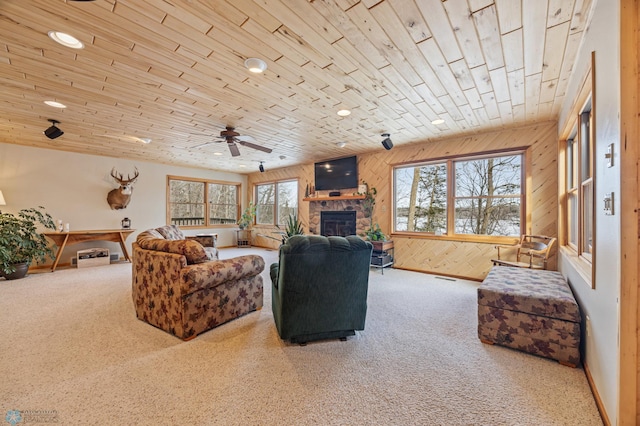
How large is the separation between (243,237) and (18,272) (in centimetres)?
489

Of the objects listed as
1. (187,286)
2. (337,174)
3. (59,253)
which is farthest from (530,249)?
(59,253)

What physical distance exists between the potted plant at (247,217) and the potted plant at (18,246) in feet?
14.5

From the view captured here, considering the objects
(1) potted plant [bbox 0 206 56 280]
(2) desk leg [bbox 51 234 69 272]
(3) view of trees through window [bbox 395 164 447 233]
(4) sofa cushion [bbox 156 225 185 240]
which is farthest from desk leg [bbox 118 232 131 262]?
(3) view of trees through window [bbox 395 164 447 233]

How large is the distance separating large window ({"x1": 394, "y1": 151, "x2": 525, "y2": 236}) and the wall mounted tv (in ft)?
3.35

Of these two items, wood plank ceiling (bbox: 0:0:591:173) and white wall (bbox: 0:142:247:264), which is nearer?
wood plank ceiling (bbox: 0:0:591:173)

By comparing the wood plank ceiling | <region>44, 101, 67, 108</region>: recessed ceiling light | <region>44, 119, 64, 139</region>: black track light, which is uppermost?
the wood plank ceiling

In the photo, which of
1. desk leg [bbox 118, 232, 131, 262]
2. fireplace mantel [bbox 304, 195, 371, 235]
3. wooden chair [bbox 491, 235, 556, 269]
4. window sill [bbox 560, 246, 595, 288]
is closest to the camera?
window sill [bbox 560, 246, 595, 288]

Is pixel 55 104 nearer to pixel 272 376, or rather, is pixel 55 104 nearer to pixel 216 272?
pixel 216 272

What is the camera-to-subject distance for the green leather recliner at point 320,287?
7.07 feet

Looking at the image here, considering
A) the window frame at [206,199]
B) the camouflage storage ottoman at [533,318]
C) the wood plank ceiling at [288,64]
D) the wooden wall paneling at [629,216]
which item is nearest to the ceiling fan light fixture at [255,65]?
the wood plank ceiling at [288,64]

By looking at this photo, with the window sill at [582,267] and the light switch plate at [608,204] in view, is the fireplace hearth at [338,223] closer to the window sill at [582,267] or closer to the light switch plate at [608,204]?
the window sill at [582,267]

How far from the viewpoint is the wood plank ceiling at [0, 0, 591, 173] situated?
1712 millimetres

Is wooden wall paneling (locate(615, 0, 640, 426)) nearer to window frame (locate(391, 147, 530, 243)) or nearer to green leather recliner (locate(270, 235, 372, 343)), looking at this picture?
green leather recliner (locate(270, 235, 372, 343))

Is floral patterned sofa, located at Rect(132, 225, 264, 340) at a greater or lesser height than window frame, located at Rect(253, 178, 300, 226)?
lesser
